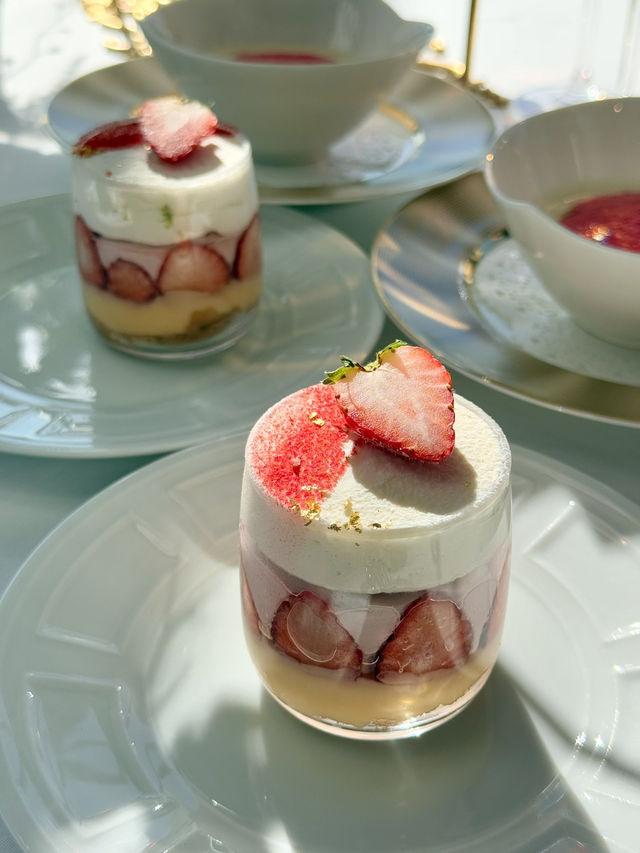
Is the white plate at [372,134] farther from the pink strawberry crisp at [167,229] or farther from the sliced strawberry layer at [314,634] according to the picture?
the sliced strawberry layer at [314,634]

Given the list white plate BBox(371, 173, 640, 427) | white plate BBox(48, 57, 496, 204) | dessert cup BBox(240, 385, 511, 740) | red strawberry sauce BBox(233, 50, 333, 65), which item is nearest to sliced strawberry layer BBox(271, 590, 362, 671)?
dessert cup BBox(240, 385, 511, 740)

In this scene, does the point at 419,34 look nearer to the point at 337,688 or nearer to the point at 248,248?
the point at 248,248

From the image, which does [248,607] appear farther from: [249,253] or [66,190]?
[66,190]

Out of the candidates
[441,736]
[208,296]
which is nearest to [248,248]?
[208,296]

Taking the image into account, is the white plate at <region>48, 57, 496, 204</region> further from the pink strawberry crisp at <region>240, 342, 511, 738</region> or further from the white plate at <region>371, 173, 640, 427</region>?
the pink strawberry crisp at <region>240, 342, 511, 738</region>

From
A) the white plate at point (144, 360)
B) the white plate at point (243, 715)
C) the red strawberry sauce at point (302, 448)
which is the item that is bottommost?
the white plate at point (144, 360)

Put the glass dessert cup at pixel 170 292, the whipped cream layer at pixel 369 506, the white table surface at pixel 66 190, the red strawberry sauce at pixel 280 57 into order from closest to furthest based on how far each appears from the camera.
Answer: the whipped cream layer at pixel 369 506, the white table surface at pixel 66 190, the glass dessert cup at pixel 170 292, the red strawberry sauce at pixel 280 57

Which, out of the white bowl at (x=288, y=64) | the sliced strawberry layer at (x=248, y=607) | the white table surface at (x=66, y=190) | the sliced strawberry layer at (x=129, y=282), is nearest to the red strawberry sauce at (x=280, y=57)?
the white bowl at (x=288, y=64)
